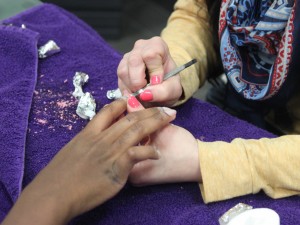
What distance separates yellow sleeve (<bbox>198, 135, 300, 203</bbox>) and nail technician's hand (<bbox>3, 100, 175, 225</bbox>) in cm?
9

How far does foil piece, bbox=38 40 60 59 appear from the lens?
2.56 ft

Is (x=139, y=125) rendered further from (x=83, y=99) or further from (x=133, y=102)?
(x=83, y=99)

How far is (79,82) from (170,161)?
26 centimetres

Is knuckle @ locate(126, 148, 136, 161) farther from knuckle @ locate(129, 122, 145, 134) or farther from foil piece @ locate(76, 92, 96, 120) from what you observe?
foil piece @ locate(76, 92, 96, 120)

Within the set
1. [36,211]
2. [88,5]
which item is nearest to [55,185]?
[36,211]

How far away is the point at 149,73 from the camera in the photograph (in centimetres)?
63

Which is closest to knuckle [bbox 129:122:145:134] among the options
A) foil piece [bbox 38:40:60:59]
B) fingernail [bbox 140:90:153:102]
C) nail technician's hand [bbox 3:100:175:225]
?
nail technician's hand [bbox 3:100:175:225]

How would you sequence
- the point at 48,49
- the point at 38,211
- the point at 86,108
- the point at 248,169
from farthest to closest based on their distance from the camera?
the point at 48,49 < the point at 86,108 < the point at 248,169 < the point at 38,211

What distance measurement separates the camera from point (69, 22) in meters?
0.89

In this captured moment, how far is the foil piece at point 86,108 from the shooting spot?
2.14 ft

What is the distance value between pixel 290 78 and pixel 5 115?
1.55 ft

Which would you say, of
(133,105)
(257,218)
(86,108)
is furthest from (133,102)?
(257,218)

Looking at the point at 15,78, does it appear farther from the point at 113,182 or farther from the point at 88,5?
the point at 88,5

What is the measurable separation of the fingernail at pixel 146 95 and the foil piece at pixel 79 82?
0.14 metres
